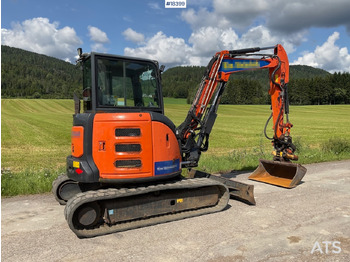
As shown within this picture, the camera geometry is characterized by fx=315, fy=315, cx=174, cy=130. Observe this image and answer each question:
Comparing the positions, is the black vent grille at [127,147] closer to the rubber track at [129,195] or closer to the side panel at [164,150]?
the side panel at [164,150]

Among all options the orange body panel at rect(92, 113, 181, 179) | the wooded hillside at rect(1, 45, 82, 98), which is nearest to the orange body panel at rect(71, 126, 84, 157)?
the orange body panel at rect(92, 113, 181, 179)

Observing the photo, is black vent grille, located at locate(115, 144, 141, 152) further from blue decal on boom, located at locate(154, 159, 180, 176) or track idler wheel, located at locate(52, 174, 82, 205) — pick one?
track idler wheel, located at locate(52, 174, 82, 205)

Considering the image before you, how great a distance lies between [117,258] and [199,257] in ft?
3.62

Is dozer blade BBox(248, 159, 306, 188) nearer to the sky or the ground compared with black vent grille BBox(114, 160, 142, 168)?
nearer to the ground

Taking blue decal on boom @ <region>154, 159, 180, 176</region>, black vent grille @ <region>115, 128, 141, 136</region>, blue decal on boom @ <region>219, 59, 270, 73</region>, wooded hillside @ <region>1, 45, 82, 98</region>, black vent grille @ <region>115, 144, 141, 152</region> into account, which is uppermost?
wooded hillside @ <region>1, 45, 82, 98</region>

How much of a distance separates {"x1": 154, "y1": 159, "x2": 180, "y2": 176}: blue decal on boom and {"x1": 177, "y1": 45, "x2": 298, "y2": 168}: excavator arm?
2.78 feet

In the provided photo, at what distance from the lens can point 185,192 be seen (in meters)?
5.96

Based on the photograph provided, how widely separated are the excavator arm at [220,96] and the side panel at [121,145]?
1.58m

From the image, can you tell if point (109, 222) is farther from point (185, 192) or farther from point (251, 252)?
point (251, 252)

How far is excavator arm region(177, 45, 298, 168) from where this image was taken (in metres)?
7.33

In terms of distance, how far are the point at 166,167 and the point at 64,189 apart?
240 centimetres

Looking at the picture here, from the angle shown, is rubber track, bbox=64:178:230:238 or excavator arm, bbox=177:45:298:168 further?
excavator arm, bbox=177:45:298:168

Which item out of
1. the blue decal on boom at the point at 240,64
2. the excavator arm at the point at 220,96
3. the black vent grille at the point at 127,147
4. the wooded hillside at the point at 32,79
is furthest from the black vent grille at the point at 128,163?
the wooded hillside at the point at 32,79

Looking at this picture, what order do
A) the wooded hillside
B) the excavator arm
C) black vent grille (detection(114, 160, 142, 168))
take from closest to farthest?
black vent grille (detection(114, 160, 142, 168)) < the excavator arm < the wooded hillside
